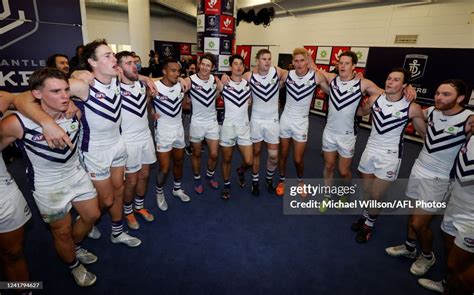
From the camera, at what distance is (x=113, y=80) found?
8.41ft

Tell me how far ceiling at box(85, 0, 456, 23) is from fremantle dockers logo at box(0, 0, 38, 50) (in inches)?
322

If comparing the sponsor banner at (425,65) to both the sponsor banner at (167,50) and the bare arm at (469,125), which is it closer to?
the bare arm at (469,125)

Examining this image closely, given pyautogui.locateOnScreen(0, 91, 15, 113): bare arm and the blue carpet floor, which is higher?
pyautogui.locateOnScreen(0, 91, 15, 113): bare arm

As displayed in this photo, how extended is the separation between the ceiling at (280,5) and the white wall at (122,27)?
1.59 ft

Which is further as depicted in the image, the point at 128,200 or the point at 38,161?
the point at 128,200

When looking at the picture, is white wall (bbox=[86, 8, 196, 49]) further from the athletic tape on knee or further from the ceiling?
the athletic tape on knee

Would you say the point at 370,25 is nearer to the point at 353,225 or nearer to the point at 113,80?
the point at 353,225

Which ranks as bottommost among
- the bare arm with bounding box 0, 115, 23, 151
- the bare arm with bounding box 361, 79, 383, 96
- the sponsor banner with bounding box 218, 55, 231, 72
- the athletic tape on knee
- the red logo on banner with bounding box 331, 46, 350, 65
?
the athletic tape on knee

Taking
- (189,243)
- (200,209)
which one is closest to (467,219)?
(189,243)

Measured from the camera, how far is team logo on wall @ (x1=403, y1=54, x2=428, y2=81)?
22.6 ft

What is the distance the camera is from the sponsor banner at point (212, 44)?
17.2ft

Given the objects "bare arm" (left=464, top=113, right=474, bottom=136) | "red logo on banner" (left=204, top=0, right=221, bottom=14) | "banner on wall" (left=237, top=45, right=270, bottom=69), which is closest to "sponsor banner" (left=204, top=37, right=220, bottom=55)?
"red logo on banner" (left=204, top=0, right=221, bottom=14)

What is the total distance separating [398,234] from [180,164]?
291 centimetres

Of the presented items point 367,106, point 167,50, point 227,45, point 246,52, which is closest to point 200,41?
point 227,45
